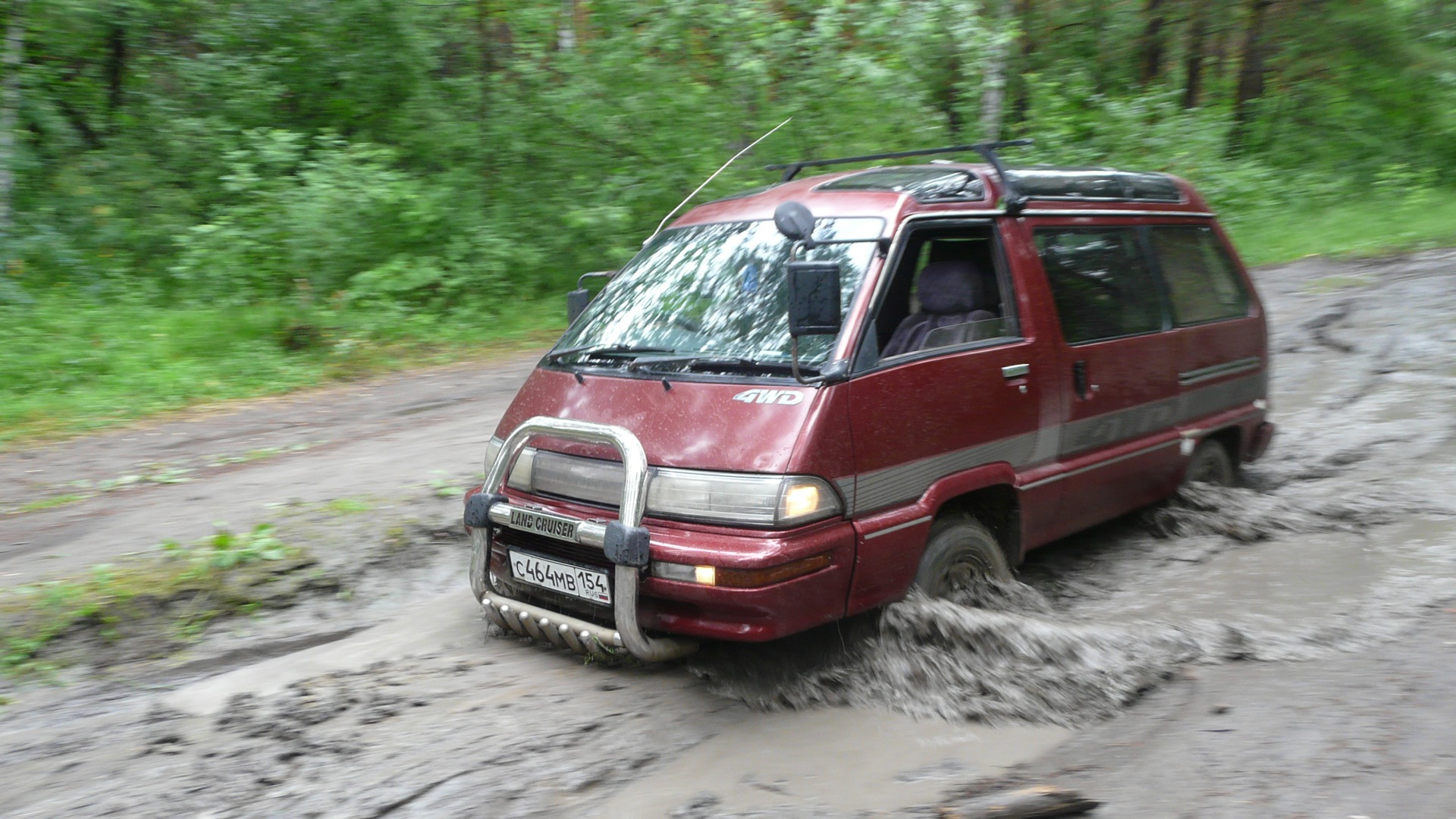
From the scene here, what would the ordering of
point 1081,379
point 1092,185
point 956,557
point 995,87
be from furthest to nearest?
point 995,87
point 1092,185
point 1081,379
point 956,557

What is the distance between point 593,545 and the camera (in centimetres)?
411

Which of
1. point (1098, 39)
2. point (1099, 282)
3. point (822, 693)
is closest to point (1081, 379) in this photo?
point (1099, 282)

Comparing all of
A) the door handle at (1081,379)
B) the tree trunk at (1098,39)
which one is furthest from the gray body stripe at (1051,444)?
the tree trunk at (1098,39)

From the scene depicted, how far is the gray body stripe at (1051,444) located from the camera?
425 centimetres

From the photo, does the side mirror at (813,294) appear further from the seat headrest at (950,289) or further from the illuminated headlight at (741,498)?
the seat headrest at (950,289)

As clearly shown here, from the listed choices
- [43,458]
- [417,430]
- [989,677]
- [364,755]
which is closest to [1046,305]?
[989,677]

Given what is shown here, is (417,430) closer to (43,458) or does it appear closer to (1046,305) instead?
(43,458)

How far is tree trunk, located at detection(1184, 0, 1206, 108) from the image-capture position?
69.0 feet

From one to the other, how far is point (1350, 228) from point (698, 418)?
603 inches

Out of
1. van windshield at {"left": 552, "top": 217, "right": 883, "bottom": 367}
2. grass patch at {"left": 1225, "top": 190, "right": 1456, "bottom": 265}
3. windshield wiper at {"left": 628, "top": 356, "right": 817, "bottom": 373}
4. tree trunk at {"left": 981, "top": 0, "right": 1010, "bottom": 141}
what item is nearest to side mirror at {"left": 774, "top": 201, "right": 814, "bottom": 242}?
van windshield at {"left": 552, "top": 217, "right": 883, "bottom": 367}

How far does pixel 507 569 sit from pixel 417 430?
406 cm

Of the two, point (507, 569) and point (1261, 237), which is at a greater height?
point (1261, 237)

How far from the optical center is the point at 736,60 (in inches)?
531

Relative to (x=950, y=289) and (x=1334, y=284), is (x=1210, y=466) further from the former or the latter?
(x=1334, y=284)
